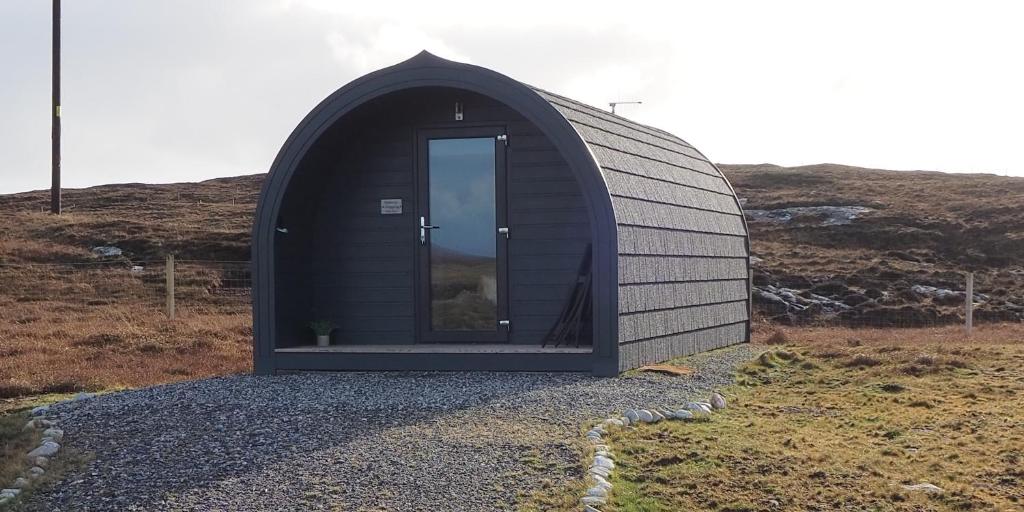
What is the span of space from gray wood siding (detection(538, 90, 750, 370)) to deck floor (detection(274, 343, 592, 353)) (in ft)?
2.22

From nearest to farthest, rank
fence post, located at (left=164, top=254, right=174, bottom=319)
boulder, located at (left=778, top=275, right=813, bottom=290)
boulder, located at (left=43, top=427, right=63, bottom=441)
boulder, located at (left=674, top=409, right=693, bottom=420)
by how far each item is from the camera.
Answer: boulder, located at (left=43, top=427, right=63, bottom=441) → boulder, located at (left=674, top=409, right=693, bottom=420) → fence post, located at (left=164, top=254, right=174, bottom=319) → boulder, located at (left=778, top=275, right=813, bottom=290)

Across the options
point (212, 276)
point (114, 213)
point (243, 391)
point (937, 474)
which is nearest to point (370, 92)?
point (243, 391)

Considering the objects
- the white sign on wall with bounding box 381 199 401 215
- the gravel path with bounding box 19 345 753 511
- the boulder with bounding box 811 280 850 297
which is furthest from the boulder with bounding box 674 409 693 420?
the boulder with bounding box 811 280 850 297

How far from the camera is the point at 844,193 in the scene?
3900 centimetres

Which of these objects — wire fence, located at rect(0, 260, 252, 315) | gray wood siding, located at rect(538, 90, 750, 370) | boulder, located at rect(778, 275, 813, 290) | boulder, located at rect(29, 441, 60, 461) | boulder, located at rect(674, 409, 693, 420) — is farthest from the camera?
boulder, located at rect(778, 275, 813, 290)

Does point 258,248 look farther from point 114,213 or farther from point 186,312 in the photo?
point 114,213

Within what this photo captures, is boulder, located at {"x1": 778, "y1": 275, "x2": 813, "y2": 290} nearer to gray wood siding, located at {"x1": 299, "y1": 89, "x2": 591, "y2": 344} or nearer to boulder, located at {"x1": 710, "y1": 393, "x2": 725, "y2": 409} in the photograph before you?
gray wood siding, located at {"x1": 299, "y1": 89, "x2": 591, "y2": 344}

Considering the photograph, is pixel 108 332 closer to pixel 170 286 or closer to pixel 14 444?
pixel 170 286

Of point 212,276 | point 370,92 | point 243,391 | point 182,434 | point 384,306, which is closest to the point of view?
point 182,434

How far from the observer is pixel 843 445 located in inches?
264

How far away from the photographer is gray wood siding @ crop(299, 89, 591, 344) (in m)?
10.5

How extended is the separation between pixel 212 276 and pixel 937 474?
66.9ft

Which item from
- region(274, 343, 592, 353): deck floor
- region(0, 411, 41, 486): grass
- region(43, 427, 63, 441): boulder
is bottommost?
region(0, 411, 41, 486): grass

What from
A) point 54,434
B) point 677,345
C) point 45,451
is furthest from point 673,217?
point 45,451
